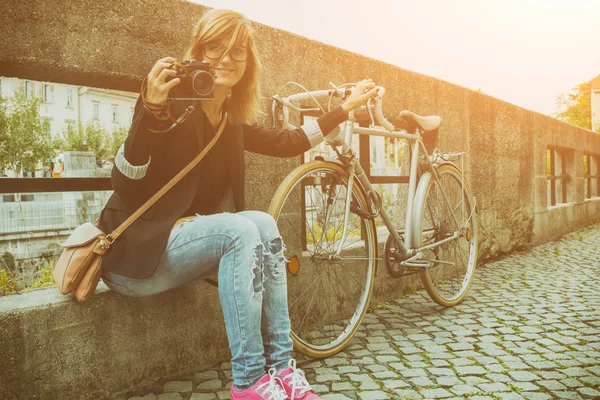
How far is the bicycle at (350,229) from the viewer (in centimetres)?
279

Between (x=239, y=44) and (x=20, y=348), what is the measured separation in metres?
1.50

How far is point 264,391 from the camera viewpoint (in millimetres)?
1951

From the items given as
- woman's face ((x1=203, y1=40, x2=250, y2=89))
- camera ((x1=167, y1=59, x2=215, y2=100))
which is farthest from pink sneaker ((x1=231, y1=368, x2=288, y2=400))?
woman's face ((x1=203, y1=40, x2=250, y2=89))

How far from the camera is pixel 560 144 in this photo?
8375 millimetres

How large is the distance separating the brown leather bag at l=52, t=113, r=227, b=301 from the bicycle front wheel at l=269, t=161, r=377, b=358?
762mm

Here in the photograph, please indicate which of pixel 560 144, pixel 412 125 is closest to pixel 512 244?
pixel 560 144

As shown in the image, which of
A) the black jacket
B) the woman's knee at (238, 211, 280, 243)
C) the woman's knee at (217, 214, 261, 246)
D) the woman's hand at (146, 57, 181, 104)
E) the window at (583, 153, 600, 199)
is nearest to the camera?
the woman's hand at (146, 57, 181, 104)

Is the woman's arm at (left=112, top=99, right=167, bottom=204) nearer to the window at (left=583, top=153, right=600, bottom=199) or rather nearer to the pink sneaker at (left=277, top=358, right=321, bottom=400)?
the pink sneaker at (left=277, top=358, right=321, bottom=400)

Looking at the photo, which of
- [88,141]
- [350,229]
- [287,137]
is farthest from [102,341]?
[88,141]

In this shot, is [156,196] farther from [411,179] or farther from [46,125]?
[411,179]

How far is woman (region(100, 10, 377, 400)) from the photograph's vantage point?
6.33 feet

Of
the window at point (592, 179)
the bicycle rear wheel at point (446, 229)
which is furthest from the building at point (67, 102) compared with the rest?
the window at point (592, 179)

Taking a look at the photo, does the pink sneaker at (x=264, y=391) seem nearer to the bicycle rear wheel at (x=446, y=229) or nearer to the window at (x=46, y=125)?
the bicycle rear wheel at (x=446, y=229)

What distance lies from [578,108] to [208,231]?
55572 millimetres
